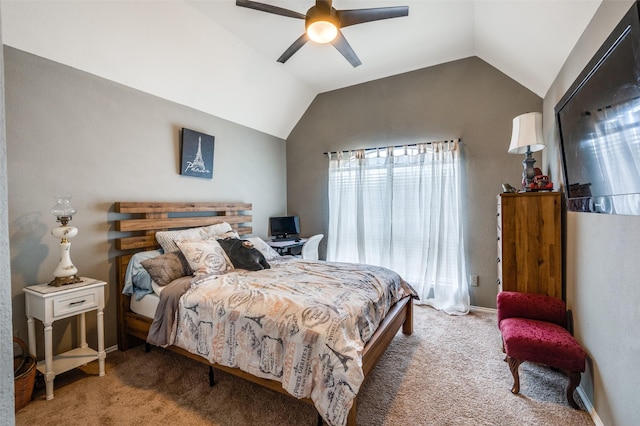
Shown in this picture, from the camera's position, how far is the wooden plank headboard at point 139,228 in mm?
2668

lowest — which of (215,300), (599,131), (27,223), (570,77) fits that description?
(215,300)

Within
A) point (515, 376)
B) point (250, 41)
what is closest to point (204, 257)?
point (250, 41)

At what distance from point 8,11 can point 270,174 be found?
3.13 metres

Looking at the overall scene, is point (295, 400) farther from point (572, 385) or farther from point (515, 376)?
point (572, 385)

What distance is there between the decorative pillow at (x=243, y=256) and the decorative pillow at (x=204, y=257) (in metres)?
0.07

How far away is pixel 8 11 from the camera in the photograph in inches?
78.6

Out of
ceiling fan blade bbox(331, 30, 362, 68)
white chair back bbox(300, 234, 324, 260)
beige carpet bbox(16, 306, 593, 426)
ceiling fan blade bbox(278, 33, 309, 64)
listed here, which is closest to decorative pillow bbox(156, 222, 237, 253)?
beige carpet bbox(16, 306, 593, 426)

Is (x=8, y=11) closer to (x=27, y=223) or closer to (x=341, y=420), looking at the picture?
(x=27, y=223)

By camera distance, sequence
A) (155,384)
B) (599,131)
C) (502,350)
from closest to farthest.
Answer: (599,131)
(155,384)
(502,350)

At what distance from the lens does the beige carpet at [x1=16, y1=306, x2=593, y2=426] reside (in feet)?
5.96

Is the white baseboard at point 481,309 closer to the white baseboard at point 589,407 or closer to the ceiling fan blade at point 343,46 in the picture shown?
the white baseboard at point 589,407

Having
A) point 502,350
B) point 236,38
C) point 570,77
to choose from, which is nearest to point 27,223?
point 236,38

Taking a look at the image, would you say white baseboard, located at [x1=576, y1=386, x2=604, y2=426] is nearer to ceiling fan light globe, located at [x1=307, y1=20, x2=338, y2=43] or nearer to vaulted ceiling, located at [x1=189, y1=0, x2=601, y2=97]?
vaulted ceiling, located at [x1=189, y1=0, x2=601, y2=97]

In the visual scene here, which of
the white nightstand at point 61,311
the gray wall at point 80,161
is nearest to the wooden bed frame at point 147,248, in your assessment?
the gray wall at point 80,161
